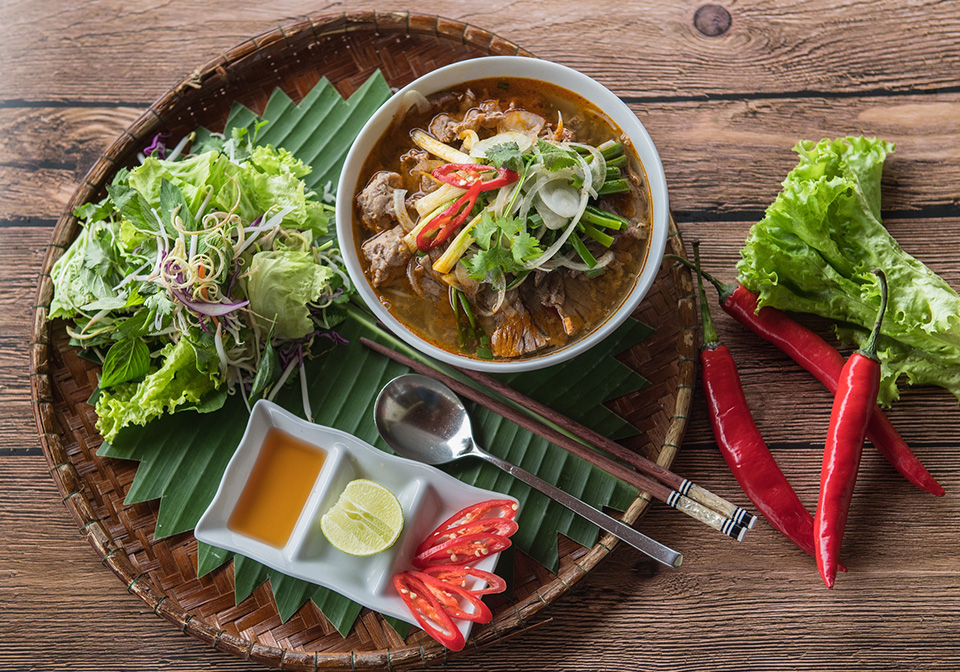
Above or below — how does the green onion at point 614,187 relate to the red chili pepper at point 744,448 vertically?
above

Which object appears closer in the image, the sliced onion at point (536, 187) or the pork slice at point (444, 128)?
the sliced onion at point (536, 187)

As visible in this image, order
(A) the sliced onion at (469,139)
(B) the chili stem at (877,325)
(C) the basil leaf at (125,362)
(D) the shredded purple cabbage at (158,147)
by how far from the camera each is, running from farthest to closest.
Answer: (D) the shredded purple cabbage at (158,147) → (C) the basil leaf at (125,362) → (B) the chili stem at (877,325) → (A) the sliced onion at (469,139)

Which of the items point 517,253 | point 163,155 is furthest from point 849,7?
point 163,155

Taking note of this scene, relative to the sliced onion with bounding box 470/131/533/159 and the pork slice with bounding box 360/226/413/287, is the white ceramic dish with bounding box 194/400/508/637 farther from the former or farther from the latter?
the sliced onion with bounding box 470/131/533/159

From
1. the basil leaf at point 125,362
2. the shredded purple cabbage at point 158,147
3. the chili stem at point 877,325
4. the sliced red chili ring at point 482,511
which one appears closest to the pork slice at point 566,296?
the sliced red chili ring at point 482,511

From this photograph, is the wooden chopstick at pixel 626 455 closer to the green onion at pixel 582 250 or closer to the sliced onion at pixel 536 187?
the green onion at pixel 582 250

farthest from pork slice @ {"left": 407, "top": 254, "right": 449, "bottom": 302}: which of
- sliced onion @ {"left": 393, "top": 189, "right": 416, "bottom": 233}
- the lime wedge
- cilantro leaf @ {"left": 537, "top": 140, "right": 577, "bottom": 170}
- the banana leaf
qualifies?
the lime wedge

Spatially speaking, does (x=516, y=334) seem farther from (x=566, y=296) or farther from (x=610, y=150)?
(x=610, y=150)
